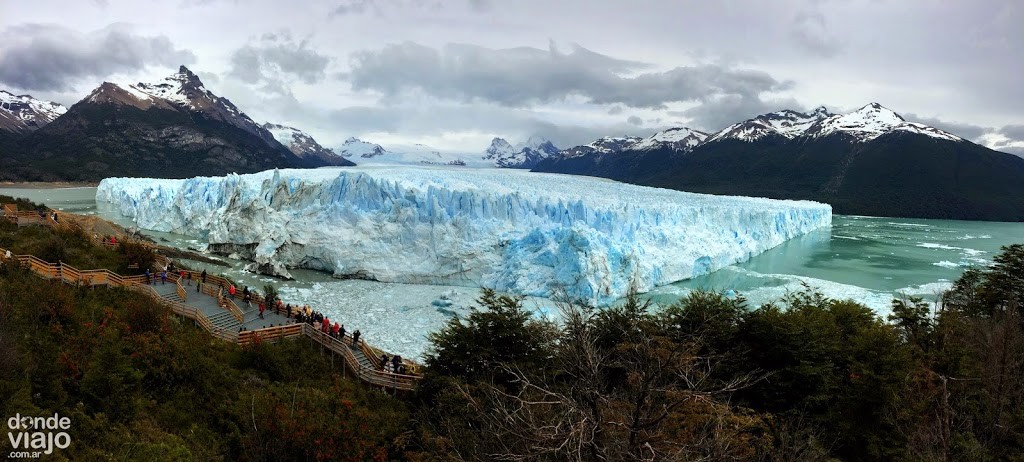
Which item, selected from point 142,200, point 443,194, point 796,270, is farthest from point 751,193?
point 142,200

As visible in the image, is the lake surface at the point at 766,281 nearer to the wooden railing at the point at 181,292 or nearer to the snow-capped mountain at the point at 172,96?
the wooden railing at the point at 181,292

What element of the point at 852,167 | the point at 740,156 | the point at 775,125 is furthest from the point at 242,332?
the point at 775,125

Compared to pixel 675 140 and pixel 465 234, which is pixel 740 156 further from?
pixel 465 234

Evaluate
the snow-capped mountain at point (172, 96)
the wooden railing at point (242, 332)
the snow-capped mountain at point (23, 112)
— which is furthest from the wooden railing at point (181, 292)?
the snow-capped mountain at point (23, 112)

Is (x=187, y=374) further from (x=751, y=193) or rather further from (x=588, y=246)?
(x=751, y=193)

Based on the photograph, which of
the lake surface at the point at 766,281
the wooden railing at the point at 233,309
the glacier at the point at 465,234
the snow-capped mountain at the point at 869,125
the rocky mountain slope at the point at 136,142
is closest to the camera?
the wooden railing at the point at 233,309

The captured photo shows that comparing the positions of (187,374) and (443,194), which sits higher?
(443,194)
